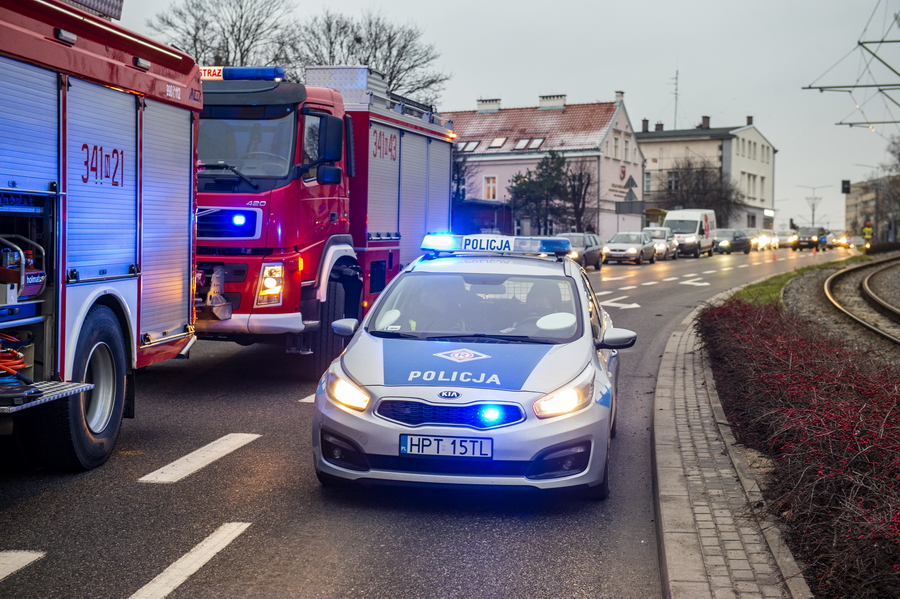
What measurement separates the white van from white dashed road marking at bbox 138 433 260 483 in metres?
48.6

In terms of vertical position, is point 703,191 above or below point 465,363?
A: above

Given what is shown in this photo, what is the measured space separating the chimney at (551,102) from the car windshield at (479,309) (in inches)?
2733

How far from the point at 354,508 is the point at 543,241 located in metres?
3.09

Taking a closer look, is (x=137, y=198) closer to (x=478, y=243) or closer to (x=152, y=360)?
(x=152, y=360)

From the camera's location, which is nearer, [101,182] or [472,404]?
[472,404]

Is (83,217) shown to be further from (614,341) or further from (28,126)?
(614,341)

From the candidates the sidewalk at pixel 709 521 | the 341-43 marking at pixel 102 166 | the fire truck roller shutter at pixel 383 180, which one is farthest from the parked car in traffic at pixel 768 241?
the 341-43 marking at pixel 102 166

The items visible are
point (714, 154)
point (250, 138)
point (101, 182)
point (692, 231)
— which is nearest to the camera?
point (101, 182)

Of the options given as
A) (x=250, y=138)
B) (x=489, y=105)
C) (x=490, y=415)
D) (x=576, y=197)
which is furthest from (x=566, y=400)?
(x=489, y=105)

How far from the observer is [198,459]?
689 cm

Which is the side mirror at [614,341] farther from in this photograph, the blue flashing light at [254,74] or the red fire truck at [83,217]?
the blue flashing light at [254,74]

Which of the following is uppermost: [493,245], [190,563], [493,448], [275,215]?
[275,215]

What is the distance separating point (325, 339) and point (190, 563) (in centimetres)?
586

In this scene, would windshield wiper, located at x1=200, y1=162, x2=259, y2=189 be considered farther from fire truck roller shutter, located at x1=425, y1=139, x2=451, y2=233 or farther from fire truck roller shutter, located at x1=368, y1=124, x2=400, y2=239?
fire truck roller shutter, located at x1=425, y1=139, x2=451, y2=233
